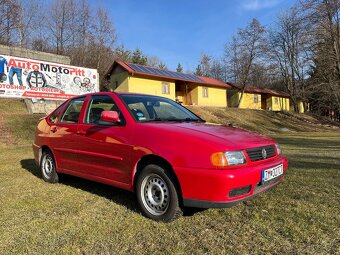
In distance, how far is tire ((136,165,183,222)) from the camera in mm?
3892

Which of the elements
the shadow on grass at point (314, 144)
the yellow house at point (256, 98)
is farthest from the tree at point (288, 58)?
the shadow on grass at point (314, 144)

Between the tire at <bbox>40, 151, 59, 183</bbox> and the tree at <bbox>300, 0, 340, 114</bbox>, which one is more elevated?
the tree at <bbox>300, 0, 340, 114</bbox>

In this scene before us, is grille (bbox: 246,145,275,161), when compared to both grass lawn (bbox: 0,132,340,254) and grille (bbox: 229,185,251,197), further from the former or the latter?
grass lawn (bbox: 0,132,340,254)

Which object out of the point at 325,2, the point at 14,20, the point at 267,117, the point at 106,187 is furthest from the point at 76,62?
the point at 106,187

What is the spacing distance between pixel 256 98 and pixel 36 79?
40710 mm

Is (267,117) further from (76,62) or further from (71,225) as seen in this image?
(71,225)

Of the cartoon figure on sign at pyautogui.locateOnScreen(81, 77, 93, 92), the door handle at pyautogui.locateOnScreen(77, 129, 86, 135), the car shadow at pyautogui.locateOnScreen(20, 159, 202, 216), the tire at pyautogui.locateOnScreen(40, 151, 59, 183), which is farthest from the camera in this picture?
the cartoon figure on sign at pyautogui.locateOnScreen(81, 77, 93, 92)

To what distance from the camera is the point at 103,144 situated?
15.4ft

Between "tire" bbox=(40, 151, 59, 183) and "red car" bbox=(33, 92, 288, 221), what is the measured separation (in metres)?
0.55

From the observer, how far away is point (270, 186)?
4.20 meters

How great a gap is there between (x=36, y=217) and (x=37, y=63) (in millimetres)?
14301

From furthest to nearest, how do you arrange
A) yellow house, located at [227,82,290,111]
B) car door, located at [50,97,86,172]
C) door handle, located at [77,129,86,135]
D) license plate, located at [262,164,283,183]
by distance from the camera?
yellow house, located at [227,82,290,111] → car door, located at [50,97,86,172] → door handle, located at [77,129,86,135] → license plate, located at [262,164,283,183]

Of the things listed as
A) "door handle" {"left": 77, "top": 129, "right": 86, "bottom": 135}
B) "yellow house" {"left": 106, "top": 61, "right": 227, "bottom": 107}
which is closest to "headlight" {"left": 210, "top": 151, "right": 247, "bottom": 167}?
"door handle" {"left": 77, "top": 129, "right": 86, "bottom": 135}

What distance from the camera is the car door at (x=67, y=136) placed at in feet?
17.6
